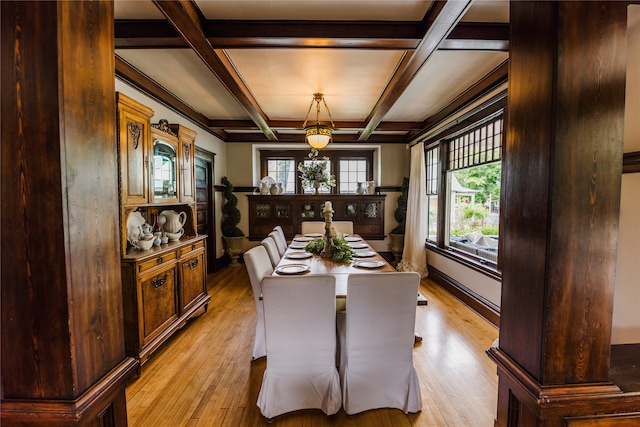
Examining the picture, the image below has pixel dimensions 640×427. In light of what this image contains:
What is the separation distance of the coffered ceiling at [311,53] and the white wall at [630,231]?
2.97 feet

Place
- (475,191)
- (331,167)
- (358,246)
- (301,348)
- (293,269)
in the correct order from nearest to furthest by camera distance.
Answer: (301,348), (293,269), (358,246), (475,191), (331,167)

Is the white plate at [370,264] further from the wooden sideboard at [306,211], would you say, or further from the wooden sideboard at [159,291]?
the wooden sideboard at [306,211]

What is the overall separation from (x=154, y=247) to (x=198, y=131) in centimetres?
262

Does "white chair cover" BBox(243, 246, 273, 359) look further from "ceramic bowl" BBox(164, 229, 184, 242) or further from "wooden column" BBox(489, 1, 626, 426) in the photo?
"wooden column" BBox(489, 1, 626, 426)

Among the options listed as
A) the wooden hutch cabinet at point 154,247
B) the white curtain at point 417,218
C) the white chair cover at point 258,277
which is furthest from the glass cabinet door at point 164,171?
the white curtain at point 417,218

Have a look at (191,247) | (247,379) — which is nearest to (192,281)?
(191,247)

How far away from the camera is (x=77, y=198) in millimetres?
869

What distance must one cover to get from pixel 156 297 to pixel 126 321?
0.31 metres

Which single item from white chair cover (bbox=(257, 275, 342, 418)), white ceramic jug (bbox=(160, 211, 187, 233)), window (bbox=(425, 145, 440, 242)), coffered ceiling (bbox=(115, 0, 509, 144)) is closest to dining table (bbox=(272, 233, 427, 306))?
white chair cover (bbox=(257, 275, 342, 418))

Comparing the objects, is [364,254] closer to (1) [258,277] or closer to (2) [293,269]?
(2) [293,269]

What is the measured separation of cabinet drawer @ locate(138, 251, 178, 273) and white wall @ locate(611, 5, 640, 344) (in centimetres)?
310

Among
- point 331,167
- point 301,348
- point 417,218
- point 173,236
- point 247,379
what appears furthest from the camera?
point 331,167

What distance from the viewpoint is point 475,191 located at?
178 inches

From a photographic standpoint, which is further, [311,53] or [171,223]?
[171,223]
